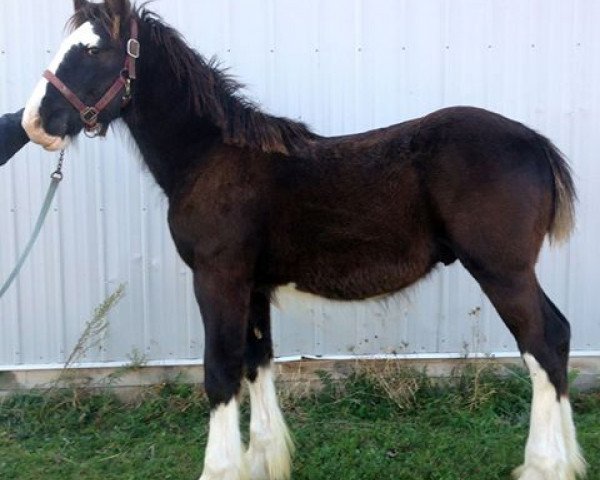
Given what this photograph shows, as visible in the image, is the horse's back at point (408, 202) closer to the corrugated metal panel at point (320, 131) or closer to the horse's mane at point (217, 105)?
the horse's mane at point (217, 105)

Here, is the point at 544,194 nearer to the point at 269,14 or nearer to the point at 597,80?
the point at 597,80

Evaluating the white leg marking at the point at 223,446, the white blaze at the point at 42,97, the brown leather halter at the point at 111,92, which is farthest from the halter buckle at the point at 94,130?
the white leg marking at the point at 223,446

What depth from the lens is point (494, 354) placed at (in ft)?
13.3

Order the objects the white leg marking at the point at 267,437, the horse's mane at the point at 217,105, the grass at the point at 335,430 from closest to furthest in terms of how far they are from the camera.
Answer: the horse's mane at the point at 217,105 < the white leg marking at the point at 267,437 < the grass at the point at 335,430


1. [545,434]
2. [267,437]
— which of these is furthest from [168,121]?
[545,434]

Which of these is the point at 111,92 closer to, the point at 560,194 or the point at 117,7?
the point at 117,7

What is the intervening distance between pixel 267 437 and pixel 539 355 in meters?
1.36

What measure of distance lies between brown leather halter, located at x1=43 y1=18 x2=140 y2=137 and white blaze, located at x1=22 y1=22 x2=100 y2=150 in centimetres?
6

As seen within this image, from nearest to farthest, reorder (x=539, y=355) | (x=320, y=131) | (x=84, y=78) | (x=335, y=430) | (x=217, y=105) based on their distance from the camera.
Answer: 1. (x=539, y=355)
2. (x=84, y=78)
3. (x=217, y=105)
4. (x=335, y=430)
5. (x=320, y=131)

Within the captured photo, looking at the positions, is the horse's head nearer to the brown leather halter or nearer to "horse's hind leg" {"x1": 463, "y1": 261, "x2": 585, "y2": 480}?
the brown leather halter

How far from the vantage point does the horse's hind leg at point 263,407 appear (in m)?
3.12

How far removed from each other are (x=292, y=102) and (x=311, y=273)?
1.51 m

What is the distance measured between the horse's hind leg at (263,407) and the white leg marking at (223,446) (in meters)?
0.30

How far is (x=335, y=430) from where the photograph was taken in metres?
3.61
